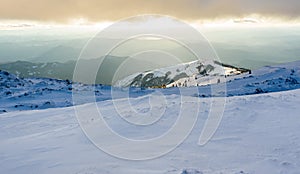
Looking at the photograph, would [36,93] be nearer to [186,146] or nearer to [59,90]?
[59,90]

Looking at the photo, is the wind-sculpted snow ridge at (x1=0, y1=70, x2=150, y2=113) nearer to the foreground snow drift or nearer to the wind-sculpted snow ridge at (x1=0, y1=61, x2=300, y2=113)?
the wind-sculpted snow ridge at (x1=0, y1=61, x2=300, y2=113)

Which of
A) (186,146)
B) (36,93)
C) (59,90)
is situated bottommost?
(186,146)

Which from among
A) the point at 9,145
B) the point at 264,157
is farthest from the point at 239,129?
the point at 9,145

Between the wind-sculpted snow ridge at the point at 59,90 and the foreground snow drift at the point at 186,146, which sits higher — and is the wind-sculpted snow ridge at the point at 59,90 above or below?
above

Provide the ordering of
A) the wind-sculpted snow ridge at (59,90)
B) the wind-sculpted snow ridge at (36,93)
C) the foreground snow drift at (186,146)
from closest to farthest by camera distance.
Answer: the foreground snow drift at (186,146) < the wind-sculpted snow ridge at (36,93) < the wind-sculpted snow ridge at (59,90)

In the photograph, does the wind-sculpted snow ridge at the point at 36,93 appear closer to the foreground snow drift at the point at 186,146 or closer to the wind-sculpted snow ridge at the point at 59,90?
the wind-sculpted snow ridge at the point at 59,90

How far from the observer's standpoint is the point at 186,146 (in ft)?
32.3

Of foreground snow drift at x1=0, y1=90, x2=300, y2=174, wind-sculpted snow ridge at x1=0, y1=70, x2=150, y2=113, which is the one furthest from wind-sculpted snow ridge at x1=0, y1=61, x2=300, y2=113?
foreground snow drift at x1=0, y1=90, x2=300, y2=174

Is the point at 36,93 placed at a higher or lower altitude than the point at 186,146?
higher

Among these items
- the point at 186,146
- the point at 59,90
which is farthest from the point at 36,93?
the point at 186,146

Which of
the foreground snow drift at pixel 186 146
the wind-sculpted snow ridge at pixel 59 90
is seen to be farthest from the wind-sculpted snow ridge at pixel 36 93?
the foreground snow drift at pixel 186 146

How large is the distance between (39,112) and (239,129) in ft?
33.7

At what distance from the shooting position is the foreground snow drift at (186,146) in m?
8.16

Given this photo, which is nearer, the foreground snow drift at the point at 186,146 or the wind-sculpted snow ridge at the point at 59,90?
the foreground snow drift at the point at 186,146
